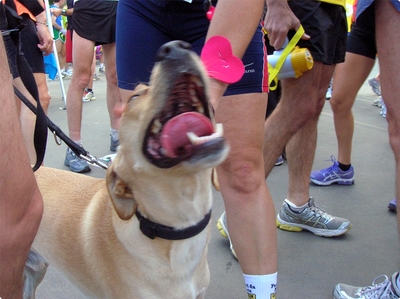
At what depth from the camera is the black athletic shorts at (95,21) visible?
4086mm

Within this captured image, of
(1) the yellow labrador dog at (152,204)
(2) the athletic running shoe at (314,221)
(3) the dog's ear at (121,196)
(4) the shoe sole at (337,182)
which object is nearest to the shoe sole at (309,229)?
(2) the athletic running shoe at (314,221)

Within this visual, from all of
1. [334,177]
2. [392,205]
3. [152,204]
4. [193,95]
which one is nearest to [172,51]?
[193,95]

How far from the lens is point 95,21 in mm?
4117

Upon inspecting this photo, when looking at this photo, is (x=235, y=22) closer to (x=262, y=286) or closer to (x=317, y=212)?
(x=262, y=286)

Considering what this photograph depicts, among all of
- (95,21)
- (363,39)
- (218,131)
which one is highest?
(218,131)

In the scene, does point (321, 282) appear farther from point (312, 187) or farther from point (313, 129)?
point (312, 187)

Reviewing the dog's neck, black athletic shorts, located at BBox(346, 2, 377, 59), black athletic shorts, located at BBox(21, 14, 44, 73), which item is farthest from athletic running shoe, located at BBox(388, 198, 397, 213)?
black athletic shorts, located at BBox(21, 14, 44, 73)

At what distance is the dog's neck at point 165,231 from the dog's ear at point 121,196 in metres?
0.05

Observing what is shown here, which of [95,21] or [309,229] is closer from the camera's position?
[309,229]

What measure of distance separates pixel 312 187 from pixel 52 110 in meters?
5.66

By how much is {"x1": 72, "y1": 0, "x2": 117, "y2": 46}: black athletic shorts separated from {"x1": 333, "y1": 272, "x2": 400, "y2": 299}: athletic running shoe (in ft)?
10.6

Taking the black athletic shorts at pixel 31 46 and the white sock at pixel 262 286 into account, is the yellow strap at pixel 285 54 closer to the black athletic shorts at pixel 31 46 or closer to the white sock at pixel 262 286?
the white sock at pixel 262 286

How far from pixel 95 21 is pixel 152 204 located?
10.4 feet

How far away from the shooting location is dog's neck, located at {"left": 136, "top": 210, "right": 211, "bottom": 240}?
1496mm
